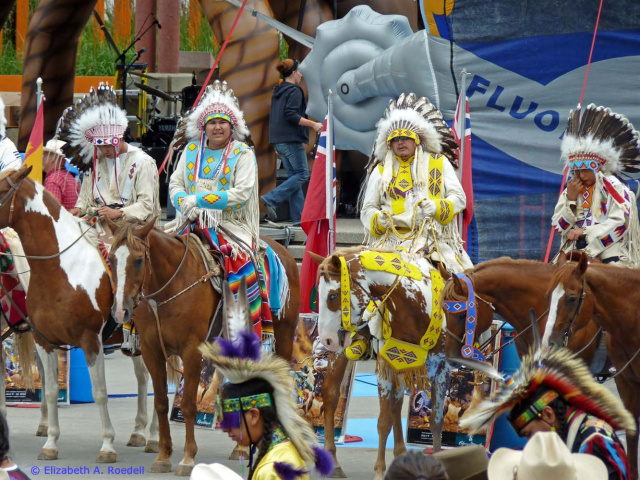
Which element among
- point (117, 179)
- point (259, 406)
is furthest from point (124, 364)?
point (259, 406)

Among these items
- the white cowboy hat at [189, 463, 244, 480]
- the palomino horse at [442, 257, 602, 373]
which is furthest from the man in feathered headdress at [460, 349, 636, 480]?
the palomino horse at [442, 257, 602, 373]

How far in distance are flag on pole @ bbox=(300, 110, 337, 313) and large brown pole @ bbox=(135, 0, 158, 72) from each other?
46.0 feet

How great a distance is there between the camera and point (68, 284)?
28.6 ft

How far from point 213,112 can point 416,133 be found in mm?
1592

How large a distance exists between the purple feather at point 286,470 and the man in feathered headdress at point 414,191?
14.7ft

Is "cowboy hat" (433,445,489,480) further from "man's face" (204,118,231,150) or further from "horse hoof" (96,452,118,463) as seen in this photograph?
"man's face" (204,118,231,150)

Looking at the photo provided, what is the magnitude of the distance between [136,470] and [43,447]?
0.87 meters

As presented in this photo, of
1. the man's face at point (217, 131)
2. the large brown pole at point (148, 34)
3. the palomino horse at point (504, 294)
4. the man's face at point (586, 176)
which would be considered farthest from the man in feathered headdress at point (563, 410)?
the large brown pole at point (148, 34)

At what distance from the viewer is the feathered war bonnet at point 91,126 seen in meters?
9.37

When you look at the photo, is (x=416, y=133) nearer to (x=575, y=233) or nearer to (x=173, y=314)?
(x=575, y=233)

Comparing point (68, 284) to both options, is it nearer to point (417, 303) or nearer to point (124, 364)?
point (417, 303)

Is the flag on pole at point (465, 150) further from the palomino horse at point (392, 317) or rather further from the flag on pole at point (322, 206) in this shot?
the palomino horse at point (392, 317)

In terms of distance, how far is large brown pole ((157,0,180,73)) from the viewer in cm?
2308

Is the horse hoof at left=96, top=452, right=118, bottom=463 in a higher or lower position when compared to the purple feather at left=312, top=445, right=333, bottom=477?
lower
